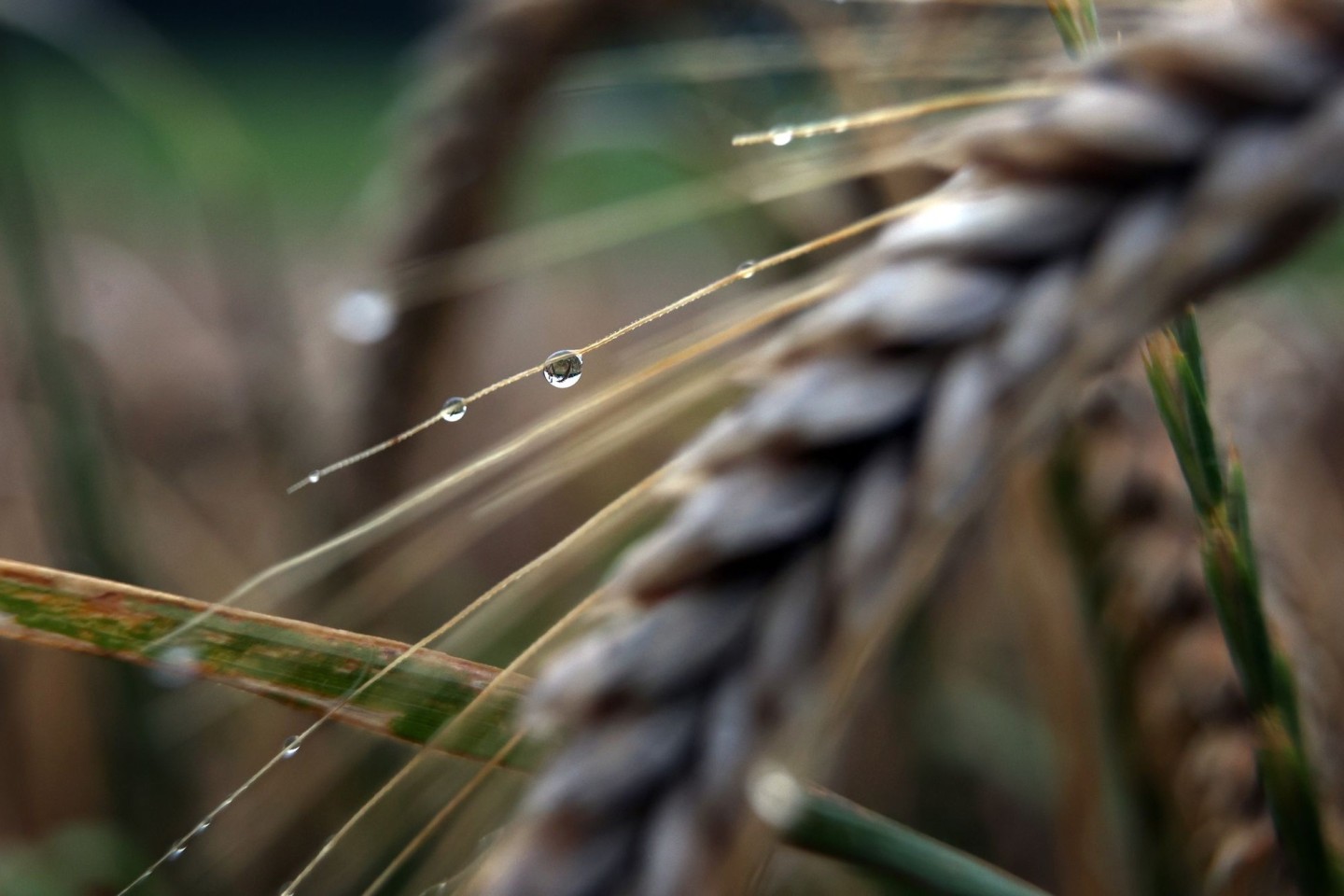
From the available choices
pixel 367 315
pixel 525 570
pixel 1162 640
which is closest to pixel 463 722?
pixel 525 570

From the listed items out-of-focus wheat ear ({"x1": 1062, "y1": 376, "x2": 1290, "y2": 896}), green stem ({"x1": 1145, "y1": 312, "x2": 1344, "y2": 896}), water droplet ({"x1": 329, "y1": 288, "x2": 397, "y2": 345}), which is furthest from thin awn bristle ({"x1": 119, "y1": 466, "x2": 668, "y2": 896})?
water droplet ({"x1": 329, "y1": 288, "x2": 397, "y2": 345})

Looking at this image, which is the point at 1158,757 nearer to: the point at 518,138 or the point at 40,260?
the point at 518,138

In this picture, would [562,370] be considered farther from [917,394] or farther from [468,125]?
[468,125]

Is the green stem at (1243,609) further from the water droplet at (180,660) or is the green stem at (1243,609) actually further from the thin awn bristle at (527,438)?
the water droplet at (180,660)

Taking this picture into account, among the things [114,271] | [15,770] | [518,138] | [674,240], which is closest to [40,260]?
[518,138]

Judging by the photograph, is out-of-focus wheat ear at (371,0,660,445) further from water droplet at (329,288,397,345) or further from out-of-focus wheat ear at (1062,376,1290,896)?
out-of-focus wheat ear at (1062,376,1290,896)

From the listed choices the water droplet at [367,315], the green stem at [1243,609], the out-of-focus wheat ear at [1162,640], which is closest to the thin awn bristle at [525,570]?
the green stem at [1243,609]
